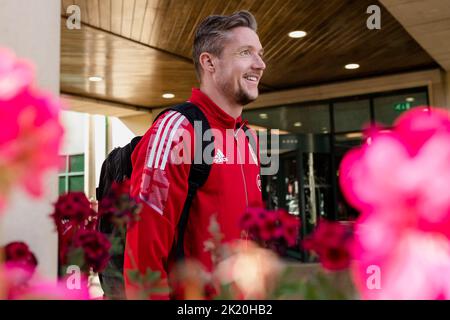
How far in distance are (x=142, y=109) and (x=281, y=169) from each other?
3608mm

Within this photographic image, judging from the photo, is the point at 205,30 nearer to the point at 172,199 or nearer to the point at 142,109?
the point at 172,199

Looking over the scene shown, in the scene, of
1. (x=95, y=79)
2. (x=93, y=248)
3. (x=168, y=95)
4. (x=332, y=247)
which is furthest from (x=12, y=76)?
(x=168, y=95)

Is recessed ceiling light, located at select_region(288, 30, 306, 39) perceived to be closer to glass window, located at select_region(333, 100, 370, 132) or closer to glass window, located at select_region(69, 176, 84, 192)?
glass window, located at select_region(333, 100, 370, 132)

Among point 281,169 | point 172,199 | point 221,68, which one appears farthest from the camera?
point 281,169

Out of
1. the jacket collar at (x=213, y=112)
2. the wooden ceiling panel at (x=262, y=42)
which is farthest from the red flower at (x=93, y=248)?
the wooden ceiling panel at (x=262, y=42)

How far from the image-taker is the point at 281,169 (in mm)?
9148

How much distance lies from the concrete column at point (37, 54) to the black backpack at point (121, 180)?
0.34ft

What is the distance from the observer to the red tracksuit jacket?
1.15m

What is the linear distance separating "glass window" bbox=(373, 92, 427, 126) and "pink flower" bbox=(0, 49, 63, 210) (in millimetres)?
7836

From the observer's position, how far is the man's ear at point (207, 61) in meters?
1.42

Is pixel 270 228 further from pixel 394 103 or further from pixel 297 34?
pixel 394 103
